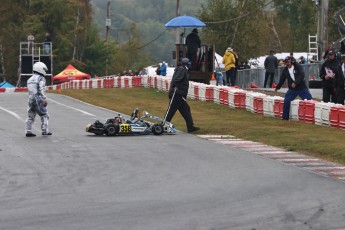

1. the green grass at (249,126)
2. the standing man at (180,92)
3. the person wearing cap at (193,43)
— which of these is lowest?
the green grass at (249,126)

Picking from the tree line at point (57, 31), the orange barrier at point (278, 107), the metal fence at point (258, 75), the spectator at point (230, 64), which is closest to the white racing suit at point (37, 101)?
the orange barrier at point (278, 107)

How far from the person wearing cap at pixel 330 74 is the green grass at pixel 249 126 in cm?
177

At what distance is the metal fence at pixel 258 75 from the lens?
138ft

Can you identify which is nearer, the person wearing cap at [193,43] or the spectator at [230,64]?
the person wearing cap at [193,43]

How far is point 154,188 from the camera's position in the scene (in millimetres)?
12836

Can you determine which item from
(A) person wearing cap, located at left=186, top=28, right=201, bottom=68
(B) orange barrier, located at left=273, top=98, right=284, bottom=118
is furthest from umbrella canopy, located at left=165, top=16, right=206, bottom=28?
(B) orange barrier, located at left=273, top=98, right=284, bottom=118

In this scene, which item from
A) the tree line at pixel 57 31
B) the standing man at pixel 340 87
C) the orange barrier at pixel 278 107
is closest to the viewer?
the standing man at pixel 340 87

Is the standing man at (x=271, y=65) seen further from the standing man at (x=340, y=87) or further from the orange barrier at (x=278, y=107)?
the standing man at (x=340, y=87)

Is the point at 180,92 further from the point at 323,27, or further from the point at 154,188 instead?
the point at 323,27

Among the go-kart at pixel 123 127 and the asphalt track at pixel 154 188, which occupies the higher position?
the go-kart at pixel 123 127

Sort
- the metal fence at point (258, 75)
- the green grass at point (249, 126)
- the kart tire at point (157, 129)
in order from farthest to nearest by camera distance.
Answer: the metal fence at point (258, 75), the kart tire at point (157, 129), the green grass at point (249, 126)

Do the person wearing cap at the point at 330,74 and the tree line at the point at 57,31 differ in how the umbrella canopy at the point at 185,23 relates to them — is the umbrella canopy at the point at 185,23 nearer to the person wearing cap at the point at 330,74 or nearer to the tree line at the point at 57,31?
the person wearing cap at the point at 330,74

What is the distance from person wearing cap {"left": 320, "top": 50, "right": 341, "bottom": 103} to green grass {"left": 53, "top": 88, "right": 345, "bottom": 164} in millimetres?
1773

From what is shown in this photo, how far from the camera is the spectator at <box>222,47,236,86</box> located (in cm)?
3694
